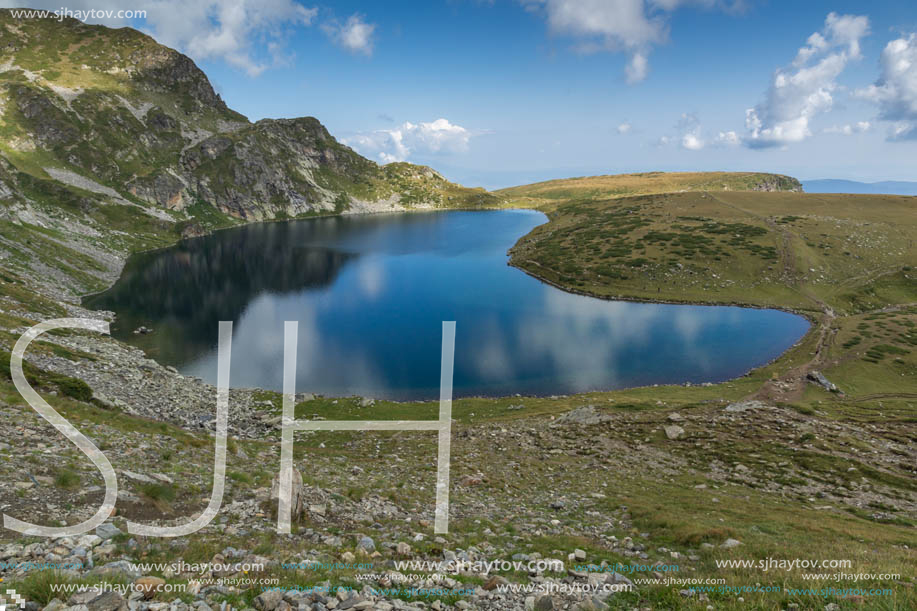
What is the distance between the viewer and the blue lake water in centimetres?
5250

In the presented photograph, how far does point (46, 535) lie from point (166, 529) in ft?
8.14

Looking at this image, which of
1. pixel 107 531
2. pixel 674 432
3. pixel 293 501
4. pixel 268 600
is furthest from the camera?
pixel 674 432

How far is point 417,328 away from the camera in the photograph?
6925 centimetres

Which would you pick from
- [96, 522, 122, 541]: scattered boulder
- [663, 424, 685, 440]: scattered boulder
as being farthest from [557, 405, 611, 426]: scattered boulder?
[96, 522, 122, 541]: scattered boulder

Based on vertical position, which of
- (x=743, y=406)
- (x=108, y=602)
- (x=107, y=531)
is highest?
(x=108, y=602)

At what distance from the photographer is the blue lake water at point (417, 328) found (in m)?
52.5

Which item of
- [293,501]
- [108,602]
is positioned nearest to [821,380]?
[293,501]

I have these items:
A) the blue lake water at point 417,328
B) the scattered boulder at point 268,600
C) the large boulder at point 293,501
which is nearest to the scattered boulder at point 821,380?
the blue lake water at point 417,328

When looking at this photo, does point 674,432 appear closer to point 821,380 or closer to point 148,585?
point 821,380

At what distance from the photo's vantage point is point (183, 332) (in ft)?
207

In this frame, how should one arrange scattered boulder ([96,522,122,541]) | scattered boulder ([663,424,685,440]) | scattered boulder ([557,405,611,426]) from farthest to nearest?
1. scattered boulder ([557,405,611,426])
2. scattered boulder ([663,424,685,440])
3. scattered boulder ([96,522,122,541])

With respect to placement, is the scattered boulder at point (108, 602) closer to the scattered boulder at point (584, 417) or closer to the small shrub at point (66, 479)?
the small shrub at point (66, 479)

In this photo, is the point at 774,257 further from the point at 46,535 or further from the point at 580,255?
the point at 46,535

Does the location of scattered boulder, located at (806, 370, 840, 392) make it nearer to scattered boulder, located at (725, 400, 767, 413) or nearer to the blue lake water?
the blue lake water
